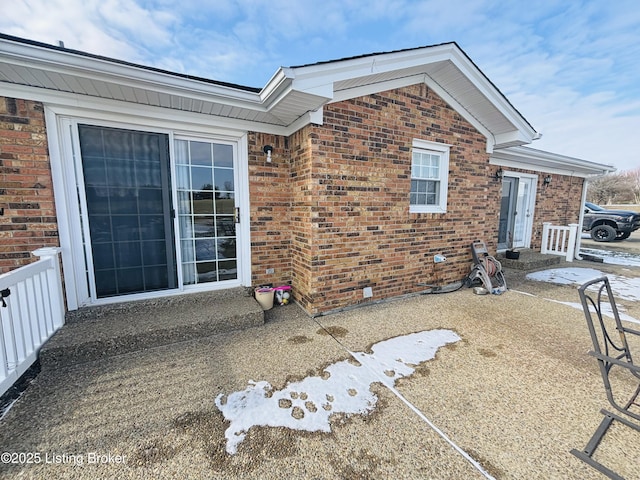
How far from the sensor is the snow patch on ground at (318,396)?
1891 millimetres

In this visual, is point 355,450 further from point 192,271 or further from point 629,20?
point 629,20

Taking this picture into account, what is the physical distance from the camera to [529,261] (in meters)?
6.32

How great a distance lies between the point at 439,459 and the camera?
1631mm

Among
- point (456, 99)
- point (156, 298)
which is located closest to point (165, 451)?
point (156, 298)

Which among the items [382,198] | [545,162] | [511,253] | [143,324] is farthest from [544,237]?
[143,324]

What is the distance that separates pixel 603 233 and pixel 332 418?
1565cm

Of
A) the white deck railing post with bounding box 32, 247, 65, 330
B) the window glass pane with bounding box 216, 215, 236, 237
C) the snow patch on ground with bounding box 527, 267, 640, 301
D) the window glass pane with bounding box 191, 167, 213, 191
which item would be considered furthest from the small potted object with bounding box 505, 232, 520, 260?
the white deck railing post with bounding box 32, 247, 65, 330

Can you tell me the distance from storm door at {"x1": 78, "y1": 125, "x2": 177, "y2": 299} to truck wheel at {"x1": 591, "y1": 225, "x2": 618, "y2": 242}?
16197 mm

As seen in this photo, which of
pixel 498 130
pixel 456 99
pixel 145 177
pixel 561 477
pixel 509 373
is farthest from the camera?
pixel 498 130

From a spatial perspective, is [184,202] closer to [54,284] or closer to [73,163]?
[73,163]

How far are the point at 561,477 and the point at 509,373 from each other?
1046mm

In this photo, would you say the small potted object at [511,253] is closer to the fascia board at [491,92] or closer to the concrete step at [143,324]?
the fascia board at [491,92]

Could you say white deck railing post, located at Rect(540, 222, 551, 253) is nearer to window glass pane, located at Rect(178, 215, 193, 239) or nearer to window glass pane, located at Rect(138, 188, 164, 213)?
window glass pane, located at Rect(178, 215, 193, 239)

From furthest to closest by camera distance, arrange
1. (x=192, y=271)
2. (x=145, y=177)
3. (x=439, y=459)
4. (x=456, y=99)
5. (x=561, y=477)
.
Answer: (x=456, y=99), (x=192, y=271), (x=145, y=177), (x=439, y=459), (x=561, y=477)
